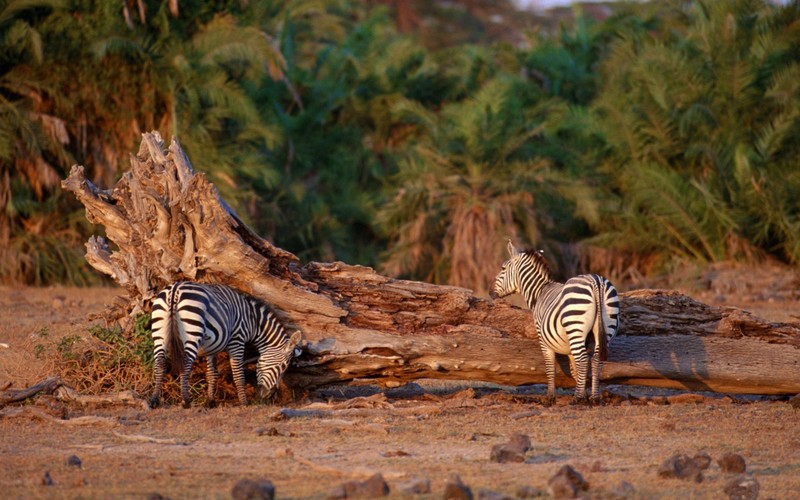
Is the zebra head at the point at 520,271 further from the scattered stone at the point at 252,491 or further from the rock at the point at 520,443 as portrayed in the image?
the scattered stone at the point at 252,491

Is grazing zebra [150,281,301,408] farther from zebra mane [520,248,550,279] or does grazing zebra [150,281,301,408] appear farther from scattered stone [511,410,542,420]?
zebra mane [520,248,550,279]

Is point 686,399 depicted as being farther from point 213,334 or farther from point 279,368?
point 213,334

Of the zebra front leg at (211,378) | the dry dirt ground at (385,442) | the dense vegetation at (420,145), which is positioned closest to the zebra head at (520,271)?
the dry dirt ground at (385,442)

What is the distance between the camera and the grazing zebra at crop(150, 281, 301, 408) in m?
8.27

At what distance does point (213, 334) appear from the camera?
27.6 feet

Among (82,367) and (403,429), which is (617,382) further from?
(82,367)

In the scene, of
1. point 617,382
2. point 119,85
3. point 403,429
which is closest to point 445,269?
point 119,85

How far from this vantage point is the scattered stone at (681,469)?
6133mm

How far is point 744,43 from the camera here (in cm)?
1875

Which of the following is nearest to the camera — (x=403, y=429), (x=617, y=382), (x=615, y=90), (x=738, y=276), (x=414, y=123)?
(x=403, y=429)

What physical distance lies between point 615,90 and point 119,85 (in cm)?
906

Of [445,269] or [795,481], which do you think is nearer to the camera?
[795,481]

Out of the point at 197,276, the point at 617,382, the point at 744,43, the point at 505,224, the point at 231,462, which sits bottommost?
the point at 231,462

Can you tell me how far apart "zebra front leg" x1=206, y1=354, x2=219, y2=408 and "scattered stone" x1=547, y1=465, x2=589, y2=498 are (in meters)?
3.82
